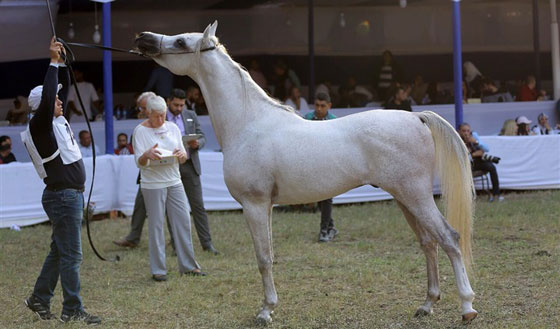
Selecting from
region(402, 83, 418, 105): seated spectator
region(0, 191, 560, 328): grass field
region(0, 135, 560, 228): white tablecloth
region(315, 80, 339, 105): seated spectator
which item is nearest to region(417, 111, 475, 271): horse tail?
region(0, 191, 560, 328): grass field

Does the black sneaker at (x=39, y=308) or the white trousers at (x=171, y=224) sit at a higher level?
the white trousers at (x=171, y=224)

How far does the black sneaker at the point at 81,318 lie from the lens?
5.77 metres

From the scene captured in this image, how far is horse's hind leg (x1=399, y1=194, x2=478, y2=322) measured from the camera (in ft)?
17.3

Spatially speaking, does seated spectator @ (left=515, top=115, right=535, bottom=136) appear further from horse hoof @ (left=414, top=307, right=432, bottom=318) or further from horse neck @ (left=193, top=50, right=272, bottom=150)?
horse neck @ (left=193, top=50, right=272, bottom=150)

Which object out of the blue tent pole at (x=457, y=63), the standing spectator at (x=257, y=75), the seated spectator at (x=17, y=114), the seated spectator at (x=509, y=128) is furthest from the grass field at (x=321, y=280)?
the standing spectator at (x=257, y=75)

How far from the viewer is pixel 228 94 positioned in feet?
18.9

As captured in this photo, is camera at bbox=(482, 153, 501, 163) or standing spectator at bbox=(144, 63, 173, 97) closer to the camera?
camera at bbox=(482, 153, 501, 163)

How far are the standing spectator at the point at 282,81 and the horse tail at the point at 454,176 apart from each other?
31.5 ft

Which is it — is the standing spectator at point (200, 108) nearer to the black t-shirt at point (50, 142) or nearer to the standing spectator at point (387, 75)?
the standing spectator at point (387, 75)

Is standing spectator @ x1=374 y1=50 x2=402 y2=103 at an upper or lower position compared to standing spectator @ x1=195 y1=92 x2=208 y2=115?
upper

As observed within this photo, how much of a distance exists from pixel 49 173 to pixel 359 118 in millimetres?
2232

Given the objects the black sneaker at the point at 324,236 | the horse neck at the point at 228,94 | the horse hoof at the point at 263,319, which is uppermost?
the horse neck at the point at 228,94

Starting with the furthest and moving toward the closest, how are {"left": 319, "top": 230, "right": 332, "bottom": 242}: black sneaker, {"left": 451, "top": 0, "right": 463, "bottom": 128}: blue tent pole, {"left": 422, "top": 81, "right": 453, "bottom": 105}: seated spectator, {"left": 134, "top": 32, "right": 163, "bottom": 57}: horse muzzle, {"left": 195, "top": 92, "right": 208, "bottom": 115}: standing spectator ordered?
{"left": 422, "top": 81, "right": 453, "bottom": 105}: seated spectator < {"left": 195, "top": 92, "right": 208, "bottom": 115}: standing spectator < {"left": 451, "top": 0, "right": 463, "bottom": 128}: blue tent pole < {"left": 319, "top": 230, "right": 332, "bottom": 242}: black sneaker < {"left": 134, "top": 32, "right": 163, "bottom": 57}: horse muzzle

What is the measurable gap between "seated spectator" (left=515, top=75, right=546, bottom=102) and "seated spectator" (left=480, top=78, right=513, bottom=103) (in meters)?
0.25
